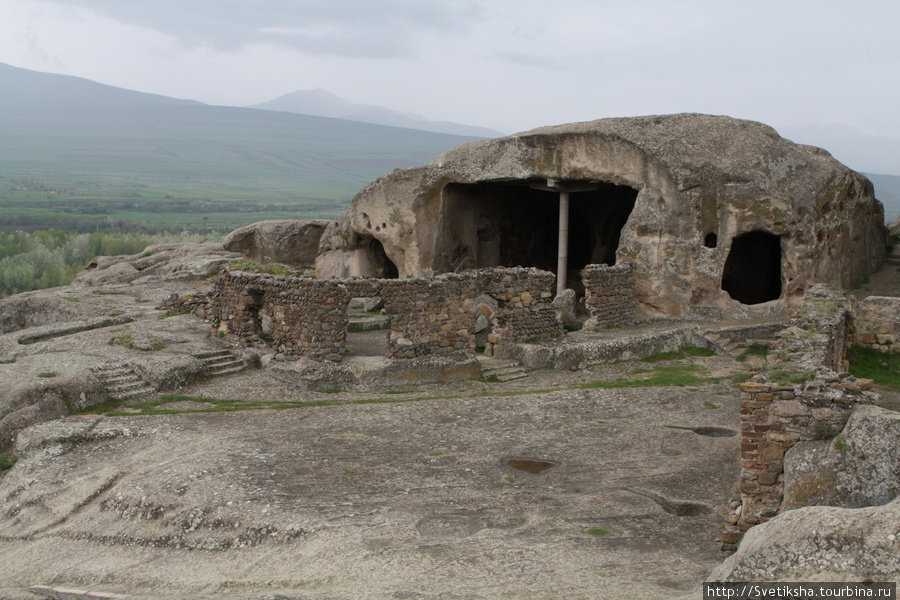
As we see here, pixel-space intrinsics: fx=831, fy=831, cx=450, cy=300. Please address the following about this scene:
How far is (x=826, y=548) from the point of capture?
6074 mm

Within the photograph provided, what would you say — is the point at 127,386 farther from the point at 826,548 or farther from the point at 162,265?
the point at 162,265

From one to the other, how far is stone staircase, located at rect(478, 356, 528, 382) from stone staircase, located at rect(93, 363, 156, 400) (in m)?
6.33

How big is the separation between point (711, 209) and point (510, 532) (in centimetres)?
1374

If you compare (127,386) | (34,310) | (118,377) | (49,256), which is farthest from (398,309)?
(49,256)

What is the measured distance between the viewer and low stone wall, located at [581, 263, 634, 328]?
1967cm

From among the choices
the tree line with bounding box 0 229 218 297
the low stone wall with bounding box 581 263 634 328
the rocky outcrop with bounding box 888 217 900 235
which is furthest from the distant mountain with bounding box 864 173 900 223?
the low stone wall with bounding box 581 263 634 328

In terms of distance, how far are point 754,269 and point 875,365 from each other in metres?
10.5

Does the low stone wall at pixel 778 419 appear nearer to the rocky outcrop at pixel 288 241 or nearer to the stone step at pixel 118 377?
the stone step at pixel 118 377

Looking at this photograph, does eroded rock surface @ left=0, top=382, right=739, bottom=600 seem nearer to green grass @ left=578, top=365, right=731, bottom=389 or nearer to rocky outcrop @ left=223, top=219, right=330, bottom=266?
green grass @ left=578, top=365, right=731, bottom=389

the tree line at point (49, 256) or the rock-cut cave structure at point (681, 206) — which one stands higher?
the rock-cut cave structure at point (681, 206)

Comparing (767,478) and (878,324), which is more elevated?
(878,324)

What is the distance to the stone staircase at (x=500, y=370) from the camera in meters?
16.6

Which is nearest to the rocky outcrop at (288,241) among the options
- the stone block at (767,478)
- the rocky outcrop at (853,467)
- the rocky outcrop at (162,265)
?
the rocky outcrop at (162,265)

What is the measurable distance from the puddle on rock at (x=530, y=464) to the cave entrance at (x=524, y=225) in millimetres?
14186
